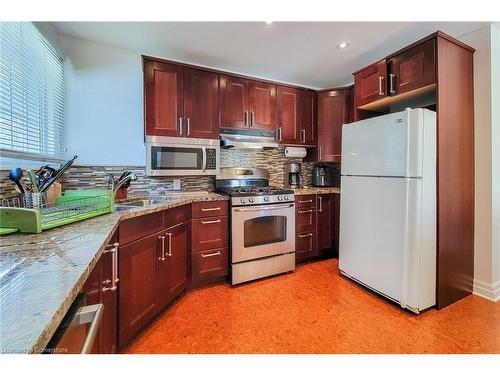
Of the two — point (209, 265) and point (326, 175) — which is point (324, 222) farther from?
point (209, 265)

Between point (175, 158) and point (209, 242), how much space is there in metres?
0.89

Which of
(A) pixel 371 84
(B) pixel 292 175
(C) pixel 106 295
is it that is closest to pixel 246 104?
(B) pixel 292 175

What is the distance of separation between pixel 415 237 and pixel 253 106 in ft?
6.59

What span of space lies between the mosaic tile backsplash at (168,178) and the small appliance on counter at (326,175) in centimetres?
12

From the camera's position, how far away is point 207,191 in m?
2.70

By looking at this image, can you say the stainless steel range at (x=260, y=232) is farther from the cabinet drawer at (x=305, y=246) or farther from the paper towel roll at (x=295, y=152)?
the paper towel roll at (x=295, y=152)

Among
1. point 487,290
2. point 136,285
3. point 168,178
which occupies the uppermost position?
point 168,178

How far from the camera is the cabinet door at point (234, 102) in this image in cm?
251

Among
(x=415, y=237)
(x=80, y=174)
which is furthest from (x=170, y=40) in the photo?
(x=415, y=237)

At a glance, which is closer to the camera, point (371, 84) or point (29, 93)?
point (29, 93)

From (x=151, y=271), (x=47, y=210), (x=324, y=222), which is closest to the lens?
(x=47, y=210)

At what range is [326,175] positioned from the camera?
10.8 feet
